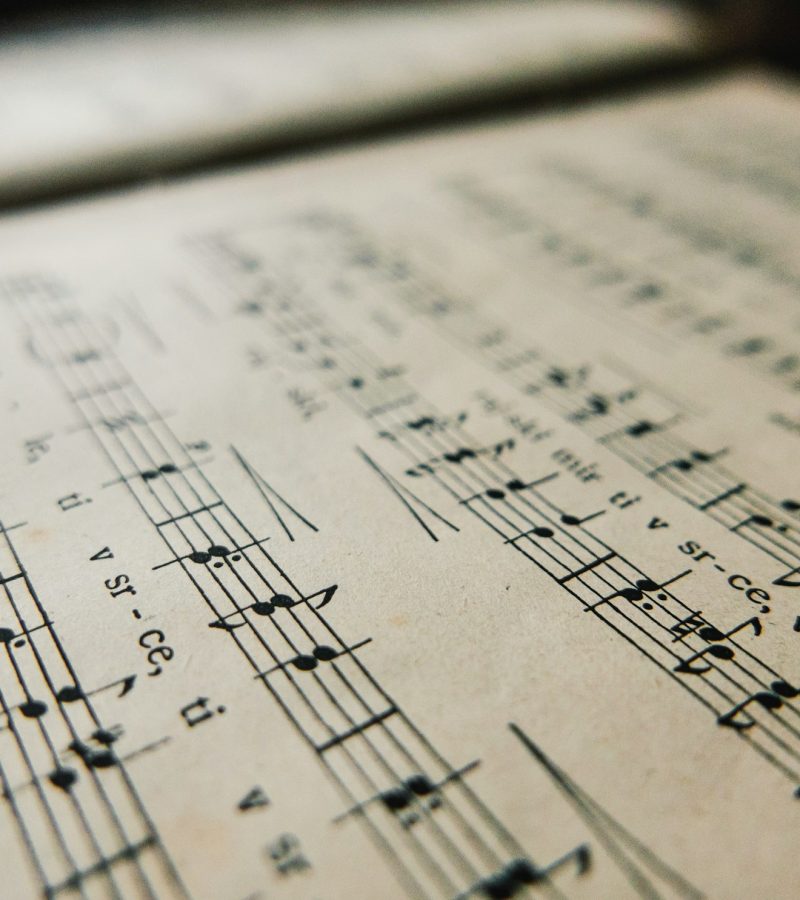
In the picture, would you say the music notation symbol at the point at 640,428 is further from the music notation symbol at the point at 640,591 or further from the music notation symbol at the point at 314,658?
the music notation symbol at the point at 314,658

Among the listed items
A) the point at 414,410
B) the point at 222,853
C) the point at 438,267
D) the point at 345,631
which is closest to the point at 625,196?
the point at 438,267

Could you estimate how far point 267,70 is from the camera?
3.91 ft

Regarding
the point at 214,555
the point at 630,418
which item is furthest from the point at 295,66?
the point at 214,555

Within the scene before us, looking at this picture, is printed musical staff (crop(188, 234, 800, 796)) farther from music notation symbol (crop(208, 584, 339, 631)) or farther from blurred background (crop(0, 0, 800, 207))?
blurred background (crop(0, 0, 800, 207))

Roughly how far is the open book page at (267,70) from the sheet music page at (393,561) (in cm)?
10

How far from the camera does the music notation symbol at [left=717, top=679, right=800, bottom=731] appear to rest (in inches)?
16.3

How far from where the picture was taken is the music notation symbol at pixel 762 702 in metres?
0.41

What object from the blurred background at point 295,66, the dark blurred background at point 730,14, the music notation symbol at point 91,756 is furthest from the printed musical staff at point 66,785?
the dark blurred background at point 730,14

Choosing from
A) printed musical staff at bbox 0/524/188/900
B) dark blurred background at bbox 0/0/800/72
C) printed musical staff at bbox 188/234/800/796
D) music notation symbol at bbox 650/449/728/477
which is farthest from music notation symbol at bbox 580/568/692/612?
dark blurred background at bbox 0/0/800/72

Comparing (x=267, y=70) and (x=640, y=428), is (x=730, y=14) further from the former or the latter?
(x=640, y=428)

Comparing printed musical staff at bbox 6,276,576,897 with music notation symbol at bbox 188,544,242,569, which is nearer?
printed musical staff at bbox 6,276,576,897

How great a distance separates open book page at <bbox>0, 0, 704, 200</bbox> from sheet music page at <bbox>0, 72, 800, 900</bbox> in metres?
0.10

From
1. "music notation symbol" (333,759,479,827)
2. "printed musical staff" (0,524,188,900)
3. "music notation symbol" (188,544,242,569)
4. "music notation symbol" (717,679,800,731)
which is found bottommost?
"music notation symbol" (717,679,800,731)

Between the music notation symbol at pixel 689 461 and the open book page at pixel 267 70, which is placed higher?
the open book page at pixel 267 70
